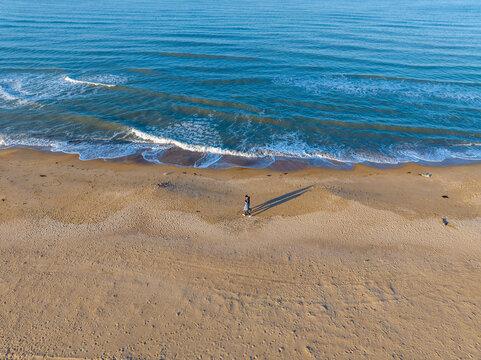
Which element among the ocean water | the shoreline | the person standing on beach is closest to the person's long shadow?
the person standing on beach

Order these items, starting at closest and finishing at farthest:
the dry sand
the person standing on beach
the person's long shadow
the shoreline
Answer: the dry sand, the person standing on beach, the person's long shadow, the shoreline

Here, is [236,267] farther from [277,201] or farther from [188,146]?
[188,146]

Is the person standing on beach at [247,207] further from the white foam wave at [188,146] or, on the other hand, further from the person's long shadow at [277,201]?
the white foam wave at [188,146]

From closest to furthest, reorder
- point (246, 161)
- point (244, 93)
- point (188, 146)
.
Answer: point (246, 161) < point (188, 146) < point (244, 93)

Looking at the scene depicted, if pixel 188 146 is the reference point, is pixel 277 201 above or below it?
below

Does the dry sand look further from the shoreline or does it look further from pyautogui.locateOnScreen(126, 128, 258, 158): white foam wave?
pyautogui.locateOnScreen(126, 128, 258, 158): white foam wave

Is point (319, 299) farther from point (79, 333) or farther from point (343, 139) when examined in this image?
Result: point (343, 139)

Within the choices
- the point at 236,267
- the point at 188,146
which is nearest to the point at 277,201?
the point at 236,267

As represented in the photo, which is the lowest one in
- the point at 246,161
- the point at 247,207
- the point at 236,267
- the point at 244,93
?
the point at 236,267
